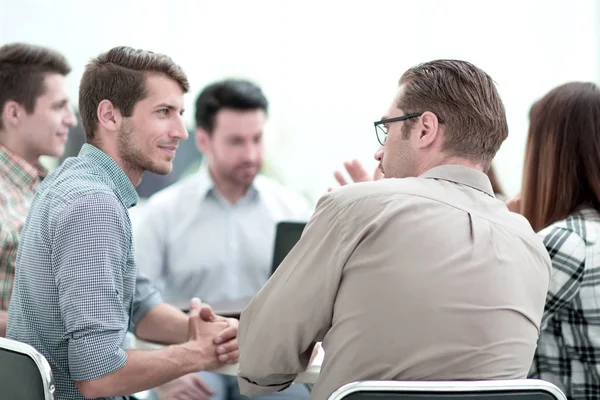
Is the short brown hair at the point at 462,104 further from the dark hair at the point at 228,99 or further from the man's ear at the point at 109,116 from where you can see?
the dark hair at the point at 228,99

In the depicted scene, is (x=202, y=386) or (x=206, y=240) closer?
(x=202, y=386)

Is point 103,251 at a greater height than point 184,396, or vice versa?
point 103,251

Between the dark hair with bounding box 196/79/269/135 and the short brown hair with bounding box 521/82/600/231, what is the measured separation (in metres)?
Result: 1.47

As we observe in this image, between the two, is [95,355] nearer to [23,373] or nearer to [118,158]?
[23,373]

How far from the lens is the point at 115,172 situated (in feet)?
5.83

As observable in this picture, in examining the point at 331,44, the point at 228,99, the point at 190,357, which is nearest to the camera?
the point at 190,357

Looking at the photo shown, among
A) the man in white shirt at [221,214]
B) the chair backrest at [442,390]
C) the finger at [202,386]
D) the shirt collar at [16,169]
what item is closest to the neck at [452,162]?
the chair backrest at [442,390]

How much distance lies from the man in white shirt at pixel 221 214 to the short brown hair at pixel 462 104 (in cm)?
168

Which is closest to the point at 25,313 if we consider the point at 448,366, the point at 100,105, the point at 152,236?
the point at 100,105

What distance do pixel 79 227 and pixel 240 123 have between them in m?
1.74

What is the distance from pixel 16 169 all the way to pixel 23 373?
3.83 ft

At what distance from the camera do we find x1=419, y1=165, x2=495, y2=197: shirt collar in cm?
150

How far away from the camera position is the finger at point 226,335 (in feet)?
5.92

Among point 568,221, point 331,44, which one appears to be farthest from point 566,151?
point 331,44
